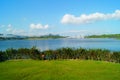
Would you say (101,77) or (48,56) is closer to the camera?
(101,77)

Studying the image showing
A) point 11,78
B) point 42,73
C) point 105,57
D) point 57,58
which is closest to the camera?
point 11,78

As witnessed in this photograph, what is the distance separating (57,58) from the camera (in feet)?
95.0

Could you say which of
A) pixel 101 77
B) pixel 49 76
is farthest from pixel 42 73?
pixel 101 77

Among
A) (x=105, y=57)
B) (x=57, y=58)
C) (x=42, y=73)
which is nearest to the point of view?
(x=42, y=73)

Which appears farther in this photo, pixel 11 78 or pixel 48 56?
pixel 48 56

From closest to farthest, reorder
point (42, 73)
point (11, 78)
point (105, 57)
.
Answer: point (11, 78) < point (42, 73) < point (105, 57)

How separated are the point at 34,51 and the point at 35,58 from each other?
0.96 meters

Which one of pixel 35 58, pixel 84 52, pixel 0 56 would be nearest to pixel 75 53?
pixel 84 52

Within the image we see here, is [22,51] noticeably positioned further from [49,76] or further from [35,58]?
[49,76]

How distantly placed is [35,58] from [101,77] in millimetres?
14155

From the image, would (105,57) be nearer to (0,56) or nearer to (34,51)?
(34,51)

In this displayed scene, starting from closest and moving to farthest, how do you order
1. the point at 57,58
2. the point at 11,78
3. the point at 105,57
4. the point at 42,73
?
the point at 11,78, the point at 42,73, the point at 105,57, the point at 57,58

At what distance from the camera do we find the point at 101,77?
15750 mm

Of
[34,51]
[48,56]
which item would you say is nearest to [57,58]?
[48,56]
